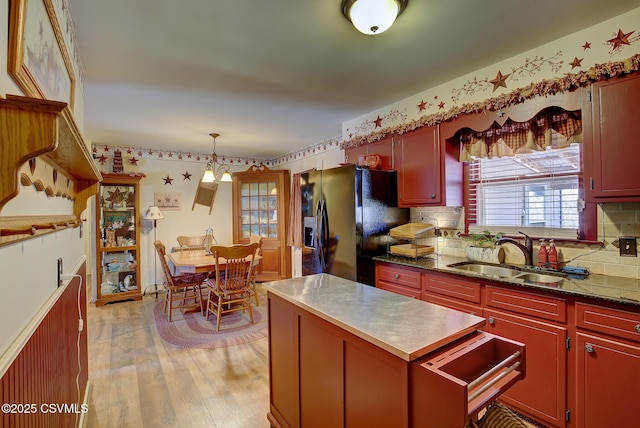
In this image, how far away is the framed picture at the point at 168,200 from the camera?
505 cm

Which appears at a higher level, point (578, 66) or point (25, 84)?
point (578, 66)

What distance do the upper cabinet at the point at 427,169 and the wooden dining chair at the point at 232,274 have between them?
5.99 ft

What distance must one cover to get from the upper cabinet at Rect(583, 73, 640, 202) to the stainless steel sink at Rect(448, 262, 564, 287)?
0.57 m

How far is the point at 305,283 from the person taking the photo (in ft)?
6.26

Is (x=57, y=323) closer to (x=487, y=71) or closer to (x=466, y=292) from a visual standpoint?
(x=466, y=292)

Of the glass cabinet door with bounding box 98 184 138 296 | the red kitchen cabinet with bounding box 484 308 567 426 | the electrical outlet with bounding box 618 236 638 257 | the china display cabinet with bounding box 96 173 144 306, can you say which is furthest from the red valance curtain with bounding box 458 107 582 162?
the glass cabinet door with bounding box 98 184 138 296

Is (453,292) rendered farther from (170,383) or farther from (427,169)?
(170,383)

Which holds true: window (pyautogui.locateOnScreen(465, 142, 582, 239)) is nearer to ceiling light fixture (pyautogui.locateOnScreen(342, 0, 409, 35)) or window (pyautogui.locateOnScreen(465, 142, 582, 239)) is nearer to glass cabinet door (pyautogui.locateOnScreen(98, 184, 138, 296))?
ceiling light fixture (pyautogui.locateOnScreen(342, 0, 409, 35))

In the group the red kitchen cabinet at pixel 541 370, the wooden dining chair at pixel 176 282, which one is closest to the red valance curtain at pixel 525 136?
the red kitchen cabinet at pixel 541 370

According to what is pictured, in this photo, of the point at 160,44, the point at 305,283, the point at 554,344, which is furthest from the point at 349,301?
the point at 160,44

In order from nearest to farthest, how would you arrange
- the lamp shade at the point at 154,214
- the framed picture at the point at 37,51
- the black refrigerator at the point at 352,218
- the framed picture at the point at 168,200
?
1. the framed picture at the point at 37,51
2. the black refrigerator at the point at 352,218
3. the lamp shade at the point at 154,214
4. the framed picture at the point at 168,200

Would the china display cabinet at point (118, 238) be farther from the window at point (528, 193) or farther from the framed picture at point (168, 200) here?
the window at point (528, 193)

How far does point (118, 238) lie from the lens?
457cm

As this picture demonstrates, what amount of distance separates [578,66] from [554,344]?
1.74 m
